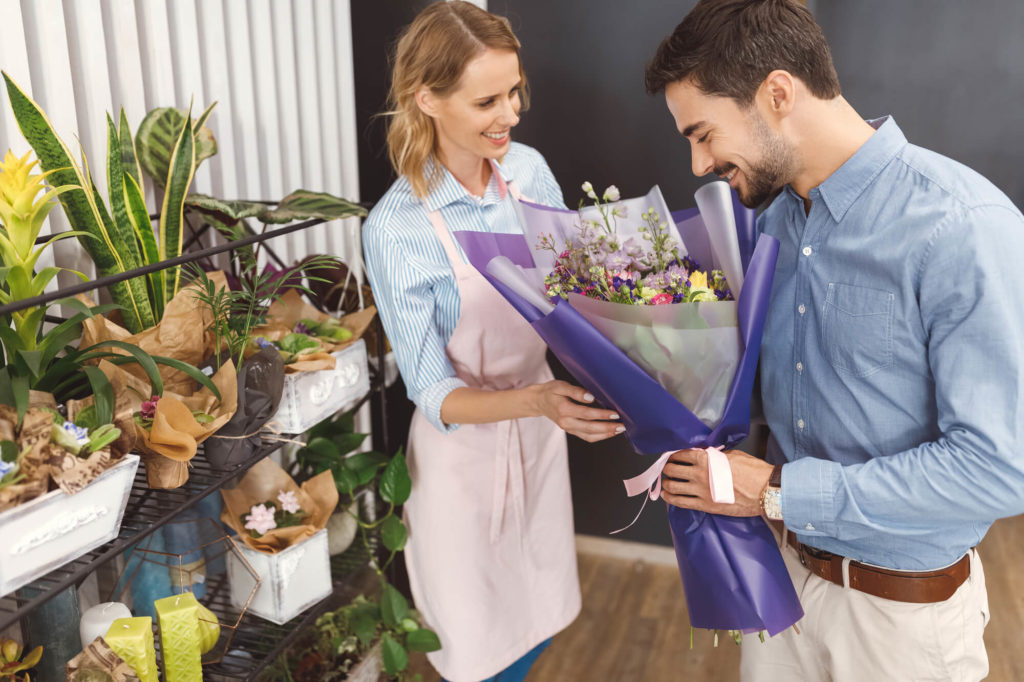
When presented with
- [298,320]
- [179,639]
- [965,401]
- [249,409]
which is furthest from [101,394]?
[965,401]

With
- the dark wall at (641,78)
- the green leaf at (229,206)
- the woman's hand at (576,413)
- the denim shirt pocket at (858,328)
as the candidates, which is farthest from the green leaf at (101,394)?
the dark wall at (641,78)

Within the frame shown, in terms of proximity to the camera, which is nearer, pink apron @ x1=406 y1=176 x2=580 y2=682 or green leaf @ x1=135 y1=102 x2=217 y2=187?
green leaf @ x1=135 y1=102 x2=217 y2=187

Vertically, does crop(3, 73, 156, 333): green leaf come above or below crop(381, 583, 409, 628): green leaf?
above

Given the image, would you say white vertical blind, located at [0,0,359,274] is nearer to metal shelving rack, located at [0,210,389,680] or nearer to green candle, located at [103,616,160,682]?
metal shelving rack, located at [0,210,389,680]

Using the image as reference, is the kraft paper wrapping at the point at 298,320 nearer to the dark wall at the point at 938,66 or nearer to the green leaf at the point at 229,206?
the green leaf at the point at 229,206

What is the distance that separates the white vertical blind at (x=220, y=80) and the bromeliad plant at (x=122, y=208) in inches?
5.9

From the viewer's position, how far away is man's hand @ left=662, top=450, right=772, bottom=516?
1.34m

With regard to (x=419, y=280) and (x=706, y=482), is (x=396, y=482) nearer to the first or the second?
(x=419, y=280)

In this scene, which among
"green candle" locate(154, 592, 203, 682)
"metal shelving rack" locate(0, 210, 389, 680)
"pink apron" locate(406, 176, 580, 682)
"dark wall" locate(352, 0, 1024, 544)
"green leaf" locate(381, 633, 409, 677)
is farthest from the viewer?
"dark wall" locate(352, 0, 1024, 544)

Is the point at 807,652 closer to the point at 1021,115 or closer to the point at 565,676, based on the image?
the point at 565,676

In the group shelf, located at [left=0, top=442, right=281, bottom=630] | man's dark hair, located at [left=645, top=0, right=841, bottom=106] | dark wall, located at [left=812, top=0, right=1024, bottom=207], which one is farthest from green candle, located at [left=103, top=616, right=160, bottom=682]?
dark wall, located at [left=812, top=0, right=1024, bottom=207]

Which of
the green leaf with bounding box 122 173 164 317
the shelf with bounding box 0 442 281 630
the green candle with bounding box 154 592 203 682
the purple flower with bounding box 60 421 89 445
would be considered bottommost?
the green candle with bounding box 154 592 203 682

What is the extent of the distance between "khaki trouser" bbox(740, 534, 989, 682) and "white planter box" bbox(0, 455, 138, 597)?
1162 mm

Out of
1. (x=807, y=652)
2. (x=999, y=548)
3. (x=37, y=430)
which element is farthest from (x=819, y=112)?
(x=999, y=548)
